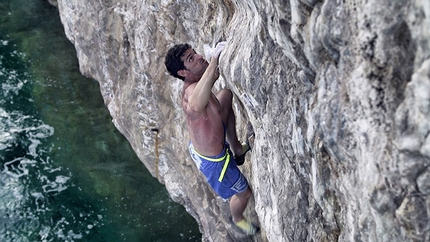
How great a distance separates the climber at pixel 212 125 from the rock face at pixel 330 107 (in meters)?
0.17

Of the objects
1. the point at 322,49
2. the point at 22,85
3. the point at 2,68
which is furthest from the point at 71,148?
the point at 322,49

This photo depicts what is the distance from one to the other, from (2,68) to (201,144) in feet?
29.3

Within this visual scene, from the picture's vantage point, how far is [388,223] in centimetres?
254

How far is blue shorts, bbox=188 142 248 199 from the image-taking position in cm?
477

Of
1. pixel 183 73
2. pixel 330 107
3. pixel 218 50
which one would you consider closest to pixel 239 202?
pixel 183 73

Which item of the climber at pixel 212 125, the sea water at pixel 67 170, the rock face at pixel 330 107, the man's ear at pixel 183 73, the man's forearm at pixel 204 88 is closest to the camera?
the rock face at pixel 330 107

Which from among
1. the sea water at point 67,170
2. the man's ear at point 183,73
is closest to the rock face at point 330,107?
the man's ear at point 183,73

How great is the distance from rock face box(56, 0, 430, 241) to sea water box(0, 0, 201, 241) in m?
2.63

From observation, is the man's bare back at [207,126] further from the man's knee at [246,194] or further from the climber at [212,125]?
the man's knee at [246,194]

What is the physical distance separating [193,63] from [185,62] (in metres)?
0.07

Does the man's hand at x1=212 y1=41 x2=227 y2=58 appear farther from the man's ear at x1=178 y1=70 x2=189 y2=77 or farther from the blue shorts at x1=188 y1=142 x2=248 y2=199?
the blue shorts at x1=188 y1=142 x2=248 y2=199

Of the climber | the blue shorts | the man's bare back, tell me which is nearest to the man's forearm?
the climber

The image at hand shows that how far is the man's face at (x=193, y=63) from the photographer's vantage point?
434 cm

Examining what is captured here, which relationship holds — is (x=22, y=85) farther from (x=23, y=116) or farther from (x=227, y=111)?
(x=227, y=111)
